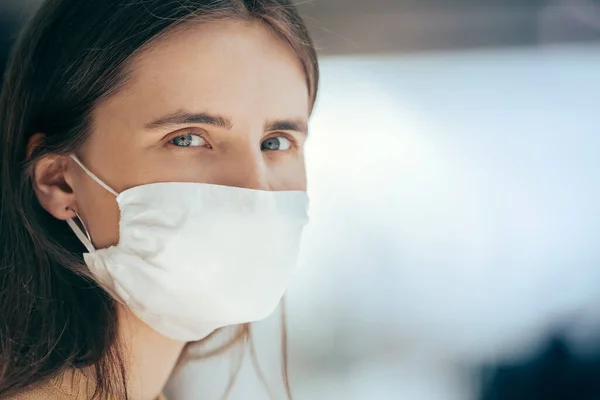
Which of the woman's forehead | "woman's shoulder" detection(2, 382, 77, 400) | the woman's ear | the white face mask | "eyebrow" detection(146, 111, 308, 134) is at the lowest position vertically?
"woman's shoulder" detection(2, 382, 77, 400)

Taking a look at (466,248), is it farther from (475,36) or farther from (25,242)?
(25,242)

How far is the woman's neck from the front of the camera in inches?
35.1

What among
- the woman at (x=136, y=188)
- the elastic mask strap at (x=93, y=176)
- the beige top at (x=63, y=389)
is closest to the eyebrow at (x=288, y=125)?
the woman at (x=136, y=188)

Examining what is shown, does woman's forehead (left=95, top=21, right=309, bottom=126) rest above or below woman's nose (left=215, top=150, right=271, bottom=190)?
above

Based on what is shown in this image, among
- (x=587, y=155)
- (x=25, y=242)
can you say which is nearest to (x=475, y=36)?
(x=587, y=155)

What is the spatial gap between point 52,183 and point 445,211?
2.10ft

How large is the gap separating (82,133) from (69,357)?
0.33 m

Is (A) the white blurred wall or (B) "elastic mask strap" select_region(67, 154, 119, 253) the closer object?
(B) "elastic mask strap" select_region(67, 154, 119, 253)

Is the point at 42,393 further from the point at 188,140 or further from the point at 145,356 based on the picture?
the point at 188,140

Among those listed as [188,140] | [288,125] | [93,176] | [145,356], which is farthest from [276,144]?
[145,356]

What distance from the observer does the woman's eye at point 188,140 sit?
85 centimetres

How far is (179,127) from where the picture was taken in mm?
834

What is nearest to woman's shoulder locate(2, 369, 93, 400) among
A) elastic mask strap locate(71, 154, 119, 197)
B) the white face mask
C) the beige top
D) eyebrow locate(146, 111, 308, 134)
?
the beige top

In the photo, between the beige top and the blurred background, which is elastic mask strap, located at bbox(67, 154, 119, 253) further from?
the blurred background
